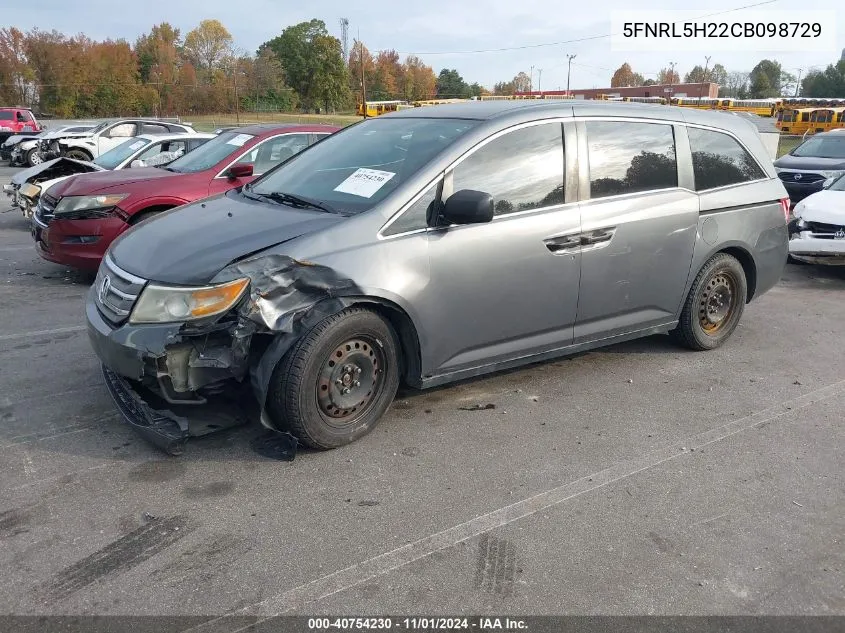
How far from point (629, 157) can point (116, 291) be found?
3296 millimetres

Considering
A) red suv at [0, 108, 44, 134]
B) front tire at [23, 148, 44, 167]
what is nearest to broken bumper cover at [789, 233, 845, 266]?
front tire at [23, 148, 44, 167]

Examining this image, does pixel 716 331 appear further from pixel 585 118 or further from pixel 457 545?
pixel 457 545

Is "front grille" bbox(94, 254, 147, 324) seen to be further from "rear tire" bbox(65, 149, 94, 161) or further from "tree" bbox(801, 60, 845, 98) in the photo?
"tree" bbox(801, 60, 845, 98)

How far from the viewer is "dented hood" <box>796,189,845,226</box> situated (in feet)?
26.2

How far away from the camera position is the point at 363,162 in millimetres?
4332

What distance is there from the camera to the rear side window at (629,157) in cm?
448

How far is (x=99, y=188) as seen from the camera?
22.5 feet

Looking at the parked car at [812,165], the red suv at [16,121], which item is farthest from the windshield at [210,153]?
the red suv at [16,121]

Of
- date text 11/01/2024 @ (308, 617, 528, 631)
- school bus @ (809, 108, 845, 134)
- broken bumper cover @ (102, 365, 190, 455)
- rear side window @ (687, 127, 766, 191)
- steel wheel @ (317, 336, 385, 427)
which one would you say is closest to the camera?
date text 11/01/2024 @ (308, 617, 528, 631)

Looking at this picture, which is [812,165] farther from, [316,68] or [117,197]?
[316,68]

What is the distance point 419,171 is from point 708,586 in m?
2.47

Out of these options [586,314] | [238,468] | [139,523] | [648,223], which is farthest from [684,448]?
[139,523]

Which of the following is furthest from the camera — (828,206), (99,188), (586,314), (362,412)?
(828,206)

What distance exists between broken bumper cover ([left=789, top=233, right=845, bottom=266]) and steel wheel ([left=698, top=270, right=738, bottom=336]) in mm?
3315
